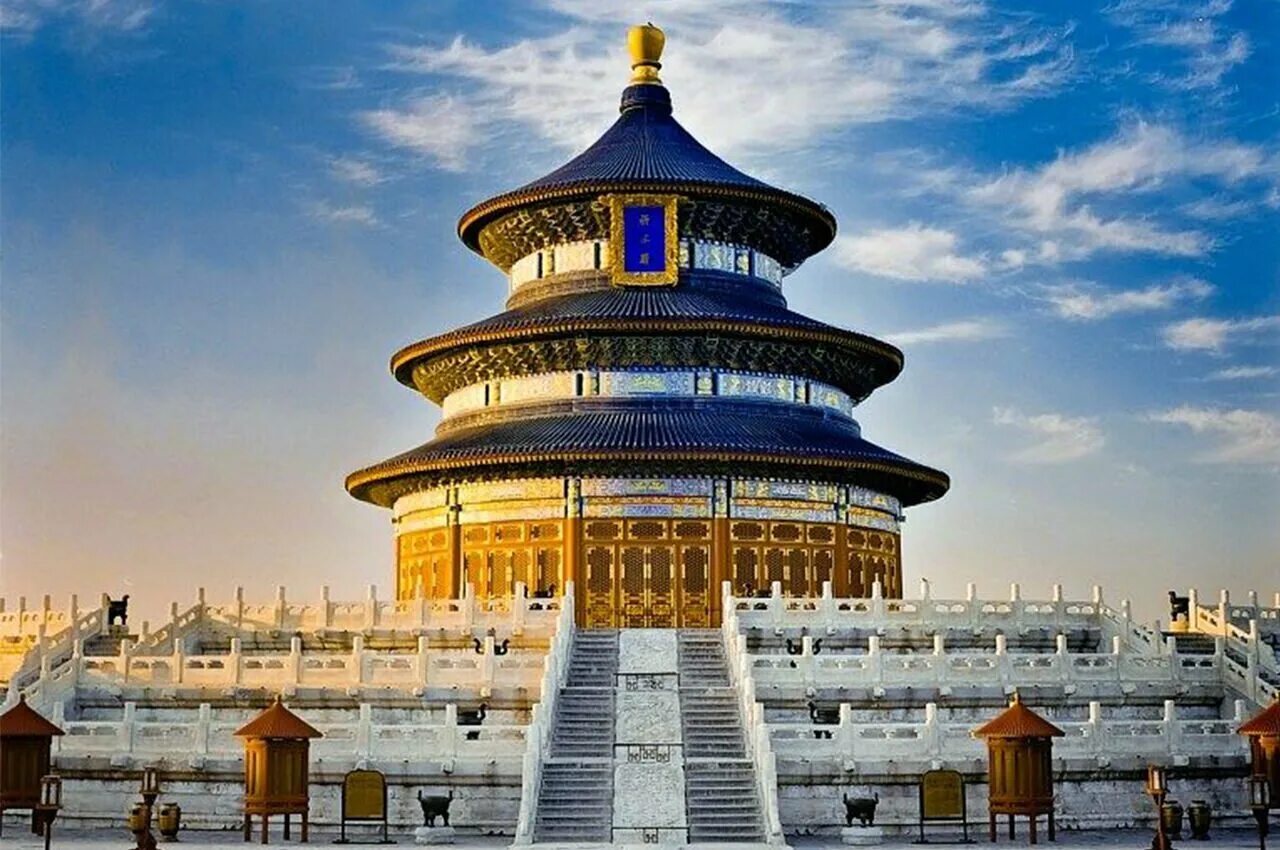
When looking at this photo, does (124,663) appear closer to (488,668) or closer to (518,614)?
(488,668)

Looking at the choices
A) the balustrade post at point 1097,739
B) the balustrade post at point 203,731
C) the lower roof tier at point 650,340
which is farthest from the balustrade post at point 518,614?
the balustrade post at point 1097,739

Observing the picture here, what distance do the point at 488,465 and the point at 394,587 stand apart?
24.9ft

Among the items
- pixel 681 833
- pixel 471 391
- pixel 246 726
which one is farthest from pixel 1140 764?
pixel 471 391

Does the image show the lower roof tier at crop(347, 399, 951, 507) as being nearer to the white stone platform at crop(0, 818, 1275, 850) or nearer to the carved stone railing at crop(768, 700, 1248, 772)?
the carved stone railing at crop(768, 700, 1248, 772)

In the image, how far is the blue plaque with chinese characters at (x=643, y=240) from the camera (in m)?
55.8

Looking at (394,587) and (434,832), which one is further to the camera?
(394,587)

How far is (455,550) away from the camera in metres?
52.9

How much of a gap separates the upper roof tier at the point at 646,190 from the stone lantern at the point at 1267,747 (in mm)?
28472

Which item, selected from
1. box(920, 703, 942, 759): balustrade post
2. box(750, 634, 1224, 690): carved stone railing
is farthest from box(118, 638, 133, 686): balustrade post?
box(920, 703, 942, 759): balustrade post

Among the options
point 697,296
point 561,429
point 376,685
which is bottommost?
point 376,685

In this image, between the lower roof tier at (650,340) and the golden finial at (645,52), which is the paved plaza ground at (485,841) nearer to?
the lower roof tier at (650,340)

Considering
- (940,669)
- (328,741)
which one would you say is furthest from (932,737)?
(328,741)

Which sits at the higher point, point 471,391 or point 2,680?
point 471,391

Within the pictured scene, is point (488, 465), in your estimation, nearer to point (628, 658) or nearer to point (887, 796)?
point (628, 658)
